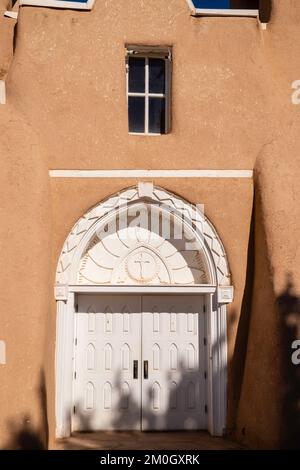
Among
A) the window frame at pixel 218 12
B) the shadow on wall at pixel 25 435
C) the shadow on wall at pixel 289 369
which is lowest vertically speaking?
the shadow on wall at pixel 25 435

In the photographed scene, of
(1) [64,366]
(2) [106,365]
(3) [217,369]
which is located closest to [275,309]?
(3) [217,369]

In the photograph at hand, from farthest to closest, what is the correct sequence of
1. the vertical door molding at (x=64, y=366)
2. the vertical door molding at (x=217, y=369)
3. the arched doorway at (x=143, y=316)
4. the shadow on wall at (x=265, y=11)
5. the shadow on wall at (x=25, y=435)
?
the shadow on wall at (x=265, y=11) < the arched doorway at (x=143, y=316) < the vertical door molding at (x=217, y=369) < the vertical door molding at (x=64, y=366) < the shadow on wall at (x=25, y=435)

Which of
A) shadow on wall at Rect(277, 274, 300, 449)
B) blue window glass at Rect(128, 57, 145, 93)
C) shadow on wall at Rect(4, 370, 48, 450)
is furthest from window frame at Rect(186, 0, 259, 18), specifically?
shadow on wall at Rect(4, 370, 48, 450)

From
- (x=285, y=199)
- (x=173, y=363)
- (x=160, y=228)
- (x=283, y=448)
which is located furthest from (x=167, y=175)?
(x=283, y=448)

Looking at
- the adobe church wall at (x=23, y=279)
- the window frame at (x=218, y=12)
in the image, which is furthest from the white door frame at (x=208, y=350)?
the window frame at (x=218, y=12)

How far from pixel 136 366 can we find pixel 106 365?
1.61 ft

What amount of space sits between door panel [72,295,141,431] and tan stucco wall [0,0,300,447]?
2.27 ft

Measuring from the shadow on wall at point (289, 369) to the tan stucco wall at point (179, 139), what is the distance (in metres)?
0.14

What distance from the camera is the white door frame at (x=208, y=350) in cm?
760

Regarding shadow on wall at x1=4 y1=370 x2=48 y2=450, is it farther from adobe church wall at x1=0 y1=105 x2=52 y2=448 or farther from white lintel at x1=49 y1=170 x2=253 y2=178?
white lintel at x1=49 y1=170 x2=253 y2=178

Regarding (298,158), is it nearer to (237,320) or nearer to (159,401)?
(237,320)

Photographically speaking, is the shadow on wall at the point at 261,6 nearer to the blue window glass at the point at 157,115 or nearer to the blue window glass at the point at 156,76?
the blue window glass at the point at 156,76

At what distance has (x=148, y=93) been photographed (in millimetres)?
8789

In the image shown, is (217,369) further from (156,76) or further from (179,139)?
(156,76)
